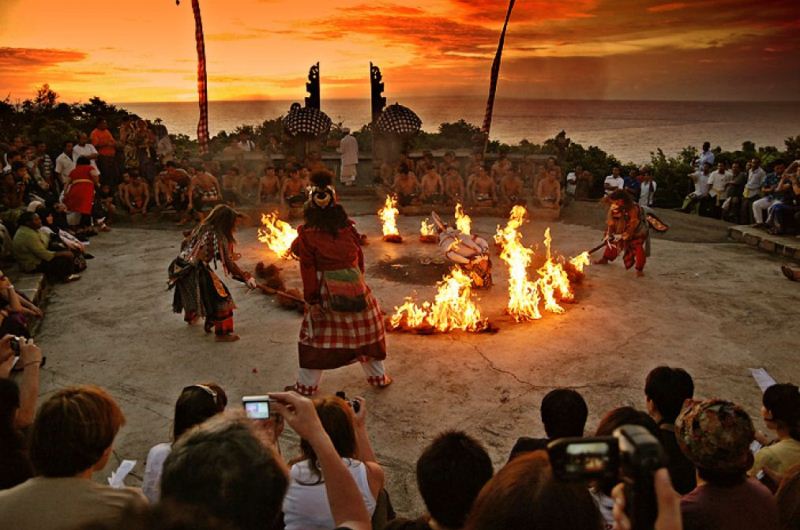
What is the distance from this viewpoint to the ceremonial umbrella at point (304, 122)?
17656mm

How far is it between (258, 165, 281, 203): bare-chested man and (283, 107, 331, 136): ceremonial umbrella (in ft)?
9.14

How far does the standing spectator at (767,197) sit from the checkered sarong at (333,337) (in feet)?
32.7

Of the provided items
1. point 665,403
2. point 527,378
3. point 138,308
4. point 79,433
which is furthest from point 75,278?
point 665,403

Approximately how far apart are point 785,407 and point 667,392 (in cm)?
59

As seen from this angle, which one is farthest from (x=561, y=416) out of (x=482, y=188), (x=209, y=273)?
(x=482, y=188)

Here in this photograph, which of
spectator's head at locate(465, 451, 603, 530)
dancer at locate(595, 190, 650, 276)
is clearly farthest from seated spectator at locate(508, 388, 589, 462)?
dancer at locate(595, 190, 650, 276)

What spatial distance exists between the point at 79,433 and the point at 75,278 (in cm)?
838

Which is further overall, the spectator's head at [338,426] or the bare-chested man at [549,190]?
the bare-chested man at [549,190]

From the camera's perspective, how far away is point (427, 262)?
35.6 ft

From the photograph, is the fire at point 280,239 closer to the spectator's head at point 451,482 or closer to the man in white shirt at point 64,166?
the man in white shirt at point 64,166

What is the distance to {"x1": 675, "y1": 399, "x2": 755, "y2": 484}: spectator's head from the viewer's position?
260 cm

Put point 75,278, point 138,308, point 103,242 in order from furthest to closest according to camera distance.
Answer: point 103,242 → point 75,278 → point 138,308

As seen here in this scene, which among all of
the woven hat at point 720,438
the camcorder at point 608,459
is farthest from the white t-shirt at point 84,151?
the camcorder at point 608,459

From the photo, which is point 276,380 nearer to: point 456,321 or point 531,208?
point 456,321
